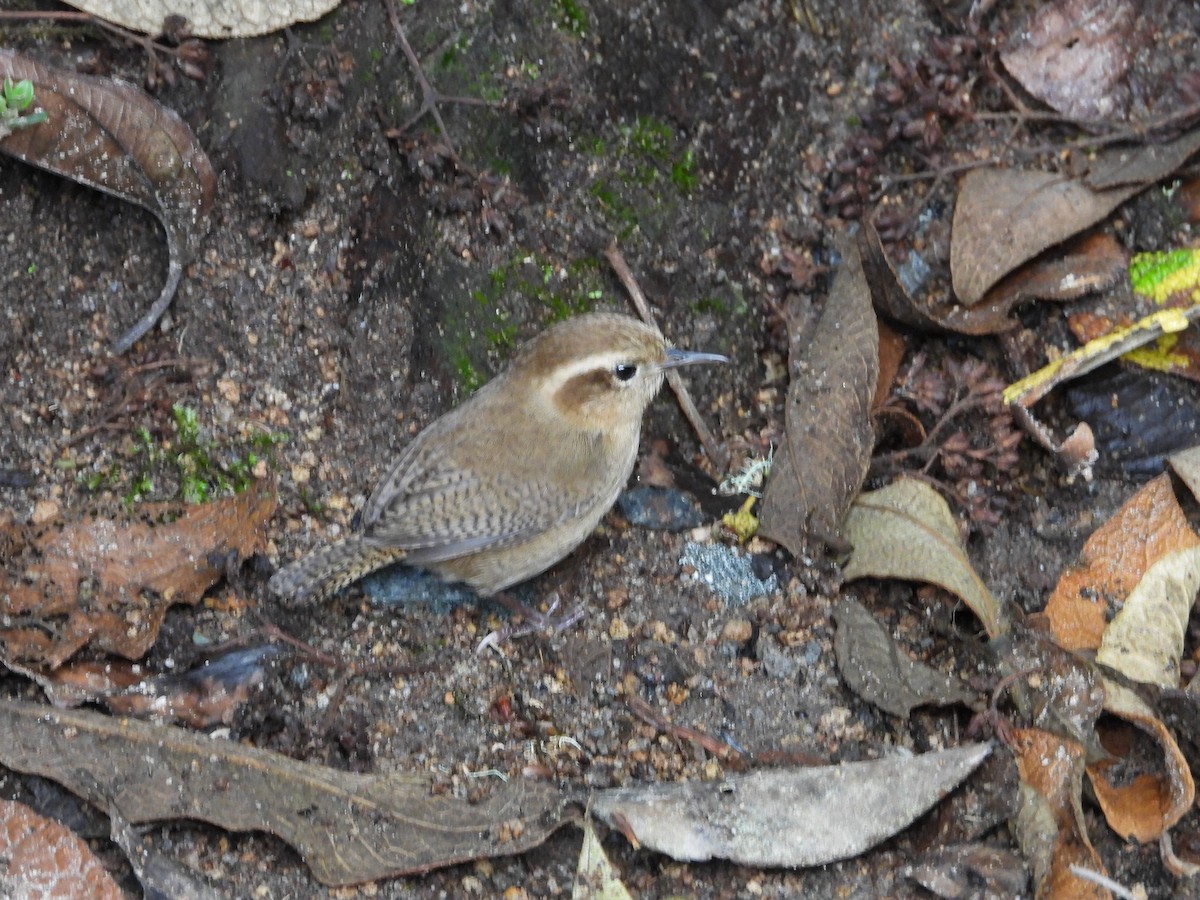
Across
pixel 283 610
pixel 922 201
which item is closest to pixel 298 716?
pixel 283 610

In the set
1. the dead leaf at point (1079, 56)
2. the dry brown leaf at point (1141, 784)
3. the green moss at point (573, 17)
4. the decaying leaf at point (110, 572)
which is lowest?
the dry brown leaf at point (1141, 784)

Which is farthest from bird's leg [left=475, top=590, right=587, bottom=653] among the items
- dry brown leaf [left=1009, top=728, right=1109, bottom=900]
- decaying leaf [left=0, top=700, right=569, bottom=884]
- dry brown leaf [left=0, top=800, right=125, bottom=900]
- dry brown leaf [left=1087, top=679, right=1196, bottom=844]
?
dry brown leaf [left=1087, top=679, right=1196, bottom=844]

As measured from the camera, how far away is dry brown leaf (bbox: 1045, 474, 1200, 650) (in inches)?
190

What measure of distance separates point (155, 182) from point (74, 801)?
7.25 ft

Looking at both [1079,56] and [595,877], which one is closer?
[595,877]

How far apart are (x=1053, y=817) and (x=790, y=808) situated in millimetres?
821

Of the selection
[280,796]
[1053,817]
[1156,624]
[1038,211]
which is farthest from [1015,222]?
[280,796]

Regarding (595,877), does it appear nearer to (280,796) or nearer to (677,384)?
(280,796)

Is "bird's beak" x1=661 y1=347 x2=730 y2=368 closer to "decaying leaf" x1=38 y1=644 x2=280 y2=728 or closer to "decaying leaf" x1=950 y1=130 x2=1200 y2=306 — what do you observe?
"decaying leaf" x1=950 y1=130 x2=1200 y2=306

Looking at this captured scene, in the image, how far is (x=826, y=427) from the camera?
5145 mm

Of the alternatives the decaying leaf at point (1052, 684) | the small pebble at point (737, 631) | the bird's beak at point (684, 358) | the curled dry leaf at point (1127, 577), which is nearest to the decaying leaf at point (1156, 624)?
the curled dry leaf at point (1127, 577)

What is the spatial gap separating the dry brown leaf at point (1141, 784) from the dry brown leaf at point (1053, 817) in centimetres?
15

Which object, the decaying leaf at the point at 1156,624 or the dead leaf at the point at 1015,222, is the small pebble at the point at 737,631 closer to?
the decaying leaf at the point at 1156,624

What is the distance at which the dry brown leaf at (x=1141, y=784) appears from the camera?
4336mm
